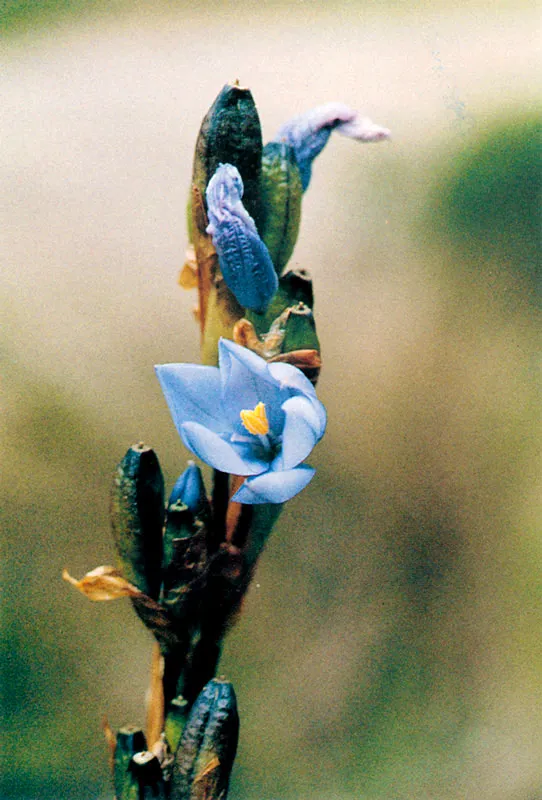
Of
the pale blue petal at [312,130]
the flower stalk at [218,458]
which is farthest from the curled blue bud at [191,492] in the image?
the pale blue petal at [312,130]

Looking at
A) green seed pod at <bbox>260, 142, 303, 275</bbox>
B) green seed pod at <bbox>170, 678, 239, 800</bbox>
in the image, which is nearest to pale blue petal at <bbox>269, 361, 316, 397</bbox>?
green seed pod at <bbox>260, 142, 303, 275</bbox>

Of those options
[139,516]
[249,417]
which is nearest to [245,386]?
[249,417]

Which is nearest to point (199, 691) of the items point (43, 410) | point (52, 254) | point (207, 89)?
point (43, 410)

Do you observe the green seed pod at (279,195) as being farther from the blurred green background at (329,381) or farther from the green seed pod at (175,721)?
the green seed pod at (175,721)


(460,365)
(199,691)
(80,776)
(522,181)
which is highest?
(522,181)

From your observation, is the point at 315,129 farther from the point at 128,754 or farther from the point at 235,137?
the point at 128,754

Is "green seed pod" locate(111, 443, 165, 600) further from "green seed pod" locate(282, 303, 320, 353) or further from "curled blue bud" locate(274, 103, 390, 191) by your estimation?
"curled blue bud" locate(274, 103, 390, 191)

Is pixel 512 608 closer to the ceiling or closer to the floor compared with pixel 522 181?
closer to the floor

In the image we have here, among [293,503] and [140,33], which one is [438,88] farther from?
[293,503]
